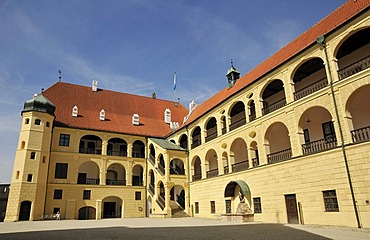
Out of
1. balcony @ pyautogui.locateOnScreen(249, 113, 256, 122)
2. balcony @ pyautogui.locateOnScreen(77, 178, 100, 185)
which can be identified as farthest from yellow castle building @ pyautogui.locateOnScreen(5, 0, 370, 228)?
balcony @ pyautogui.locateOnScreen(249, 113, 256, 122)

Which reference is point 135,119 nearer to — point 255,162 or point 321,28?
point 255,162

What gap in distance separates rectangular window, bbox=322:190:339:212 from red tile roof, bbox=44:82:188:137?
21.0m

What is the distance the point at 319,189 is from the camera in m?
13.9

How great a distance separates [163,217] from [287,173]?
12602 millimetres

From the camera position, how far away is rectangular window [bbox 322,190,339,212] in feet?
43.2

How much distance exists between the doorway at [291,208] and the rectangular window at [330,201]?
189 centimetres

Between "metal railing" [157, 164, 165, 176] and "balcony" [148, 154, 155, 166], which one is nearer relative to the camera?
"metal railing" [157, 164, 165, 176]

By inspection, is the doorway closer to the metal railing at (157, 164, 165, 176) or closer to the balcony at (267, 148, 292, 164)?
the balcony at (267, 148, 292, 164)

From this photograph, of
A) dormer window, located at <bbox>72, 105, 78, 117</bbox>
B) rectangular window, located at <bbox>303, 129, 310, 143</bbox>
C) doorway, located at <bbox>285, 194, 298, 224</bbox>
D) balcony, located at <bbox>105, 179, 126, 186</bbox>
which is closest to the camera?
doorway, located at <bbox>285, 194, 298, 224</bbox>

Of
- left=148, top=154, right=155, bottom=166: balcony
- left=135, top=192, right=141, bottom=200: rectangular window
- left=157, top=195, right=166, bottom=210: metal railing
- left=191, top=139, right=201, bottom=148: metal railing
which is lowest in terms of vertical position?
left=157, top=195, right=166, bottom=210: metal railing

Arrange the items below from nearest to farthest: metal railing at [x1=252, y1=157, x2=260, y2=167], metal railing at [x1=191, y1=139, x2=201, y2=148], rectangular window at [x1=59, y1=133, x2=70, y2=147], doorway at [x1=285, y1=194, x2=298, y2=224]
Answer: doorway at [x1=285, y1=194, x2=298, y2=224], metal railing at [x1=252, y1=157, x2=260, y2=167], rectangular window at [x1=59, y1=133, x2=70, y2=147], metal railing at [x1=191, y1=139, x2=201, y2=148]

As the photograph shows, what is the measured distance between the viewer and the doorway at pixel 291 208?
15168 mm

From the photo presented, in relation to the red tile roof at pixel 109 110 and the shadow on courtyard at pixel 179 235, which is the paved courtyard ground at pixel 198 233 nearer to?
the shadow on courtyard at pixel 179 235

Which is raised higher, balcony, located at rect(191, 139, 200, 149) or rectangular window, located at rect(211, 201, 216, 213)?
balcony, located at rect(191, 139, 200, 149)
